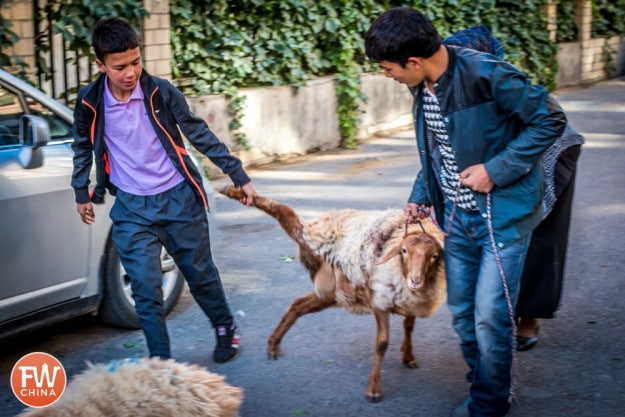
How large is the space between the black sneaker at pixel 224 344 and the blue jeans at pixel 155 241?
421 mm

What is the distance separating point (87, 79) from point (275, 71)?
2762mm

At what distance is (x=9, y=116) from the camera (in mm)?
5180

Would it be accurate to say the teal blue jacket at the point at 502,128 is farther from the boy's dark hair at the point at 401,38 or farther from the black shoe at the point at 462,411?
the black shoe at the point at 462,411

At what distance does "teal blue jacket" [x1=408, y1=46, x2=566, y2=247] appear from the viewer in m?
3.73

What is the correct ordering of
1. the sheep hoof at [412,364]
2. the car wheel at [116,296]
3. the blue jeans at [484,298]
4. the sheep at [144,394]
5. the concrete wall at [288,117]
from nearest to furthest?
the sheep at [144,394]
the blue jeans at [484,298]
the sheep hoof at [412,364]
the car wheel at [116,296]
the concrete wall at [288,117]

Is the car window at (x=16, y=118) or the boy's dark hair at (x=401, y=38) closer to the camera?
the boy's dark hair at (x=401, y=38)

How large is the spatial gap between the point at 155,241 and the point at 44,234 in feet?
2.47

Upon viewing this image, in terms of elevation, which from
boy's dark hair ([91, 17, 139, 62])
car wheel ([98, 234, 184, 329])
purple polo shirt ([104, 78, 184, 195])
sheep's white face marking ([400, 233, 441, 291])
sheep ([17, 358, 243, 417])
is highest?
boy's dark hair ([91, 17, 139, 62])

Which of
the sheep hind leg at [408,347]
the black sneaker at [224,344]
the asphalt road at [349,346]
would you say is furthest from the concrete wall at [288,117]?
the sheep hind leg at [408,347]

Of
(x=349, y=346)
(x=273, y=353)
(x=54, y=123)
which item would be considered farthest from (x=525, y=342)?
(x=54, y=123)

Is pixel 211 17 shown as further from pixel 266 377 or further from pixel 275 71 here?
pixel 266 377

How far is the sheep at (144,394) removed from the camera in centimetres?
311

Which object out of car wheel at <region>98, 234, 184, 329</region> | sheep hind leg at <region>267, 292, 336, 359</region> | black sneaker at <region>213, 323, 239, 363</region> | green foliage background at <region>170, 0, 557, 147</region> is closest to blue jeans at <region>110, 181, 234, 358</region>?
black sneaker at <region>213, 323, 239, 363</region>

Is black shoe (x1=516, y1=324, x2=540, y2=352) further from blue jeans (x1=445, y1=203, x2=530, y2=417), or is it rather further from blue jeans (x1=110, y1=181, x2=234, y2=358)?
blue jeans (x1=110, y1=181, x2=234, y2=358)
